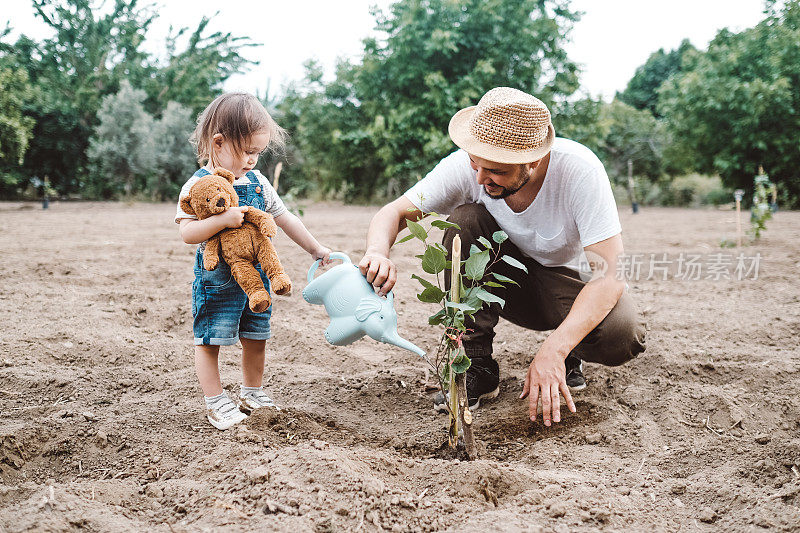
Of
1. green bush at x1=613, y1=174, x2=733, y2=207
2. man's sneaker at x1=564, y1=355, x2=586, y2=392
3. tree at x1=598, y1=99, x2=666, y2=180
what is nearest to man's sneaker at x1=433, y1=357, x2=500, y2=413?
man's sneaker at x1=564, y1=355, x2=586, y2=392

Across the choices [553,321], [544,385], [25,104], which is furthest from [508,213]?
[25,104]

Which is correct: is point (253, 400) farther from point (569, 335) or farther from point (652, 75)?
point (652, 75)

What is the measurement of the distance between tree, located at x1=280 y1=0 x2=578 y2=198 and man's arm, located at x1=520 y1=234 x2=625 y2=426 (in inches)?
417

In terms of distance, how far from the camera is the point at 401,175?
13484 millimetres

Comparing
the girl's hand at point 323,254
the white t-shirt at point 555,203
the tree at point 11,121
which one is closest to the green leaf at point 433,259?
the white t-shirt at point 555,203

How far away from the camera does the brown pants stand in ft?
7.17

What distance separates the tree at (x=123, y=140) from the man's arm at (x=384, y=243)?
42.0 ft

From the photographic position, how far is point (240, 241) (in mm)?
1904

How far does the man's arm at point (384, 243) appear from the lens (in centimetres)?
181

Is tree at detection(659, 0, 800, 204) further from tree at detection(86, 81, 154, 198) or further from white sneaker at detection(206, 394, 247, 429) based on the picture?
white sneaker at detection(206, 394, 247, 429)

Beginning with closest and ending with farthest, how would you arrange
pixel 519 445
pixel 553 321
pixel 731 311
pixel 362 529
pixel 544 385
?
pixel 362 529, pixel 544 385, pixel 519 445, pixel 553 321, pixel 731 311

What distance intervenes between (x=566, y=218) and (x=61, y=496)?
1731 mm

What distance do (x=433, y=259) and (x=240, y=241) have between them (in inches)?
25.8

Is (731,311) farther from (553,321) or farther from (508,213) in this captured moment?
(508,213)
